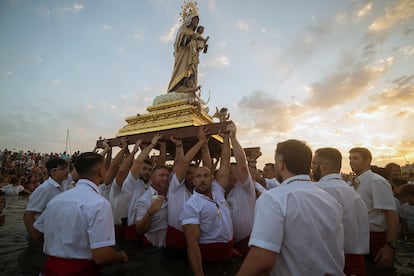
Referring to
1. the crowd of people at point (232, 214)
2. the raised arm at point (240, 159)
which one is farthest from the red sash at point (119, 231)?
the raised arm at point (240, 159)

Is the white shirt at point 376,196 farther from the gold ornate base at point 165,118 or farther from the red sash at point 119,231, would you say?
the gold ornate base at point 165,118

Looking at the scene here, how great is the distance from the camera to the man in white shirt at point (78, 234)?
7.18 ft

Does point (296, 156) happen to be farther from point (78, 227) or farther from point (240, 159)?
point (78, 227)

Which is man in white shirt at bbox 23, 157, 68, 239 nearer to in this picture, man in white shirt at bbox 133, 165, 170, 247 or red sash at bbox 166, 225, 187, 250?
man in white shirt at bbox 133, 165, 170, 247

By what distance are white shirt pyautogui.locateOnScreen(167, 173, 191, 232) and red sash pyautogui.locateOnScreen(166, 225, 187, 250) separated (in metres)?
0.06

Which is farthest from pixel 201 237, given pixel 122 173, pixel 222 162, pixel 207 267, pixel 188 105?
pixel 188 105

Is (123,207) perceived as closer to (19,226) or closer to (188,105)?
(19,226)

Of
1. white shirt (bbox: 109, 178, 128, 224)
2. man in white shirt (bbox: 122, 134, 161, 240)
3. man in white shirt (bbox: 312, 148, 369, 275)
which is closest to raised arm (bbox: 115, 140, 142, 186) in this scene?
white shirt (bbox: 109, 178, 128, 224)

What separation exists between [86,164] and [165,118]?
5.71 m

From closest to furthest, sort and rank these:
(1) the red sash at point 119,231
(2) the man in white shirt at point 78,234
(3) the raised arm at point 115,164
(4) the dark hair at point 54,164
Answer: (2) the man in white shirt at point 78,234 < (4) the dark hair at point 54,164 < (3) the raised arm at point 115,164 < (1) the red sash at point 119,231

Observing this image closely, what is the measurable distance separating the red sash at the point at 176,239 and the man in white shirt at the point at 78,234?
4.85ft

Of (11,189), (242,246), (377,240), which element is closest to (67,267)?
(242,246)

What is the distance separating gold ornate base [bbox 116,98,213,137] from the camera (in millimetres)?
7707

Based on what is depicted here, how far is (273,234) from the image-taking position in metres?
1.60
